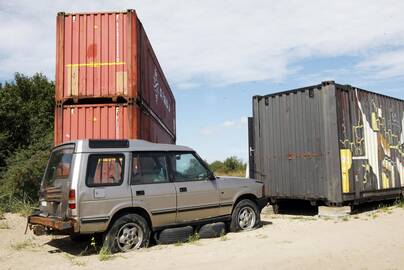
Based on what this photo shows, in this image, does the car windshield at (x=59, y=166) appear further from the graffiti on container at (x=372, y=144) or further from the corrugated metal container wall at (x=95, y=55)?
the graffiti on container at (x=372, y=144)

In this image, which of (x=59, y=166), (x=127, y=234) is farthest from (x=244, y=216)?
(x=59, y=166)

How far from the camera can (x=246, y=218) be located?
888 centimetres

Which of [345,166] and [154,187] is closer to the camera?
[154,187]

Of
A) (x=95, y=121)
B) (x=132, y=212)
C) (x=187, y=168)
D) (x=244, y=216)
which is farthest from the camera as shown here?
(x=95, y=121)

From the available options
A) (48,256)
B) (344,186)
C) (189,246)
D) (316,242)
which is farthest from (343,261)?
(344,186)

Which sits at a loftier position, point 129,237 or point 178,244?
point 129,237

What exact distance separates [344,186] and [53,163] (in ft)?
22.5

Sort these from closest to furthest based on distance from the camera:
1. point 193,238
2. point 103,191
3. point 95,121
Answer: point 103,191 → point 193,238 → point 95,121

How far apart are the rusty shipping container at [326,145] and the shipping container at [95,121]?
13.3 ft

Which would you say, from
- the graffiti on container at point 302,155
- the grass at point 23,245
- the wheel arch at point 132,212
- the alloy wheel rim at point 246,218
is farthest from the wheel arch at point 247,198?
the grass at point 23,245

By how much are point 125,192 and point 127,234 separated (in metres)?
0.66

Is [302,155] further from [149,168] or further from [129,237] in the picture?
[129,237]

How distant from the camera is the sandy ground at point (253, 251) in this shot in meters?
6.06

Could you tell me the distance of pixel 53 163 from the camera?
750 cm
